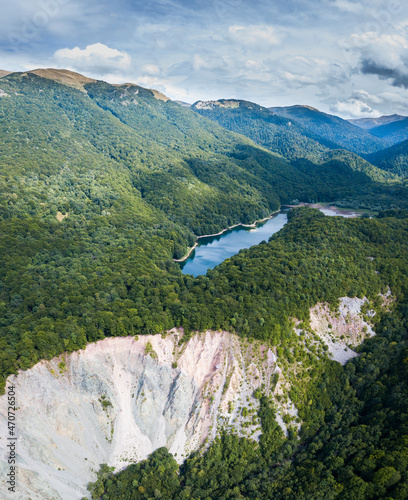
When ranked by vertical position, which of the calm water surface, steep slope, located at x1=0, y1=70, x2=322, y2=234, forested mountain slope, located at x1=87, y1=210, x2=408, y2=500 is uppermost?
steep slope, located at x1=0, y1=70, x2=322, y2=234

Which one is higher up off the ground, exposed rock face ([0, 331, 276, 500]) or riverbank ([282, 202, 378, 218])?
riverbank ([282, 202, 378, 218])

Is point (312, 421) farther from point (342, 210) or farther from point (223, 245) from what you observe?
point (342, 210)

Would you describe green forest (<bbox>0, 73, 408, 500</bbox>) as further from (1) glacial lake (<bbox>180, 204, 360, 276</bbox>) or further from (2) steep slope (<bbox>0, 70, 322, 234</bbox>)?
(1) glacial lake (<bbox>180, 204, 360, 276</bbox>)

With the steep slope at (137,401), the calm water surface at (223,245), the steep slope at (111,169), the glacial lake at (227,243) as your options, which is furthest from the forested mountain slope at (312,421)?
the steep slope at (111,169)

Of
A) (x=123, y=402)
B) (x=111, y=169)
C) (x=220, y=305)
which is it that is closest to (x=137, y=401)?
(x=123, y=402)

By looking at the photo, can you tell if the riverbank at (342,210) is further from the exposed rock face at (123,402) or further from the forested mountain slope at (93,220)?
the exposed rock face at (123,402)

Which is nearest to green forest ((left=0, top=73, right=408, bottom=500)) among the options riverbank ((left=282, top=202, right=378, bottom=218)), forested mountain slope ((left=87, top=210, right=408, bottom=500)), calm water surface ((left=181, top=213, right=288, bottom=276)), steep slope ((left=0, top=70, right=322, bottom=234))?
forested mountain slope ((left=87, top=210, right=408, bottom=500))
